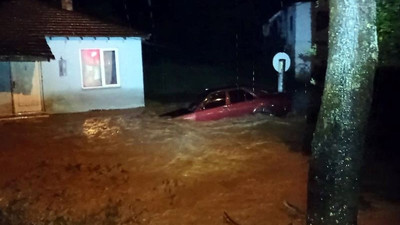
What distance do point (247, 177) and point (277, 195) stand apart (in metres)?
1.37

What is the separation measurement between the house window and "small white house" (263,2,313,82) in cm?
1215

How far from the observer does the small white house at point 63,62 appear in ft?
63.7

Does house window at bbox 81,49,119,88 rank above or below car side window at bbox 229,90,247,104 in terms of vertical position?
above

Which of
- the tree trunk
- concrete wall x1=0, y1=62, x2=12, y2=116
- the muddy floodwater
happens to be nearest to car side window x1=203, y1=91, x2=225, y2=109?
the muddy floodwater

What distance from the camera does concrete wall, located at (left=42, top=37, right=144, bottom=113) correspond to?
19891 mm

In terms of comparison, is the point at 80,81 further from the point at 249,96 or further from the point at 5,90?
the point at 249,96

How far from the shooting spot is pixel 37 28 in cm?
1981

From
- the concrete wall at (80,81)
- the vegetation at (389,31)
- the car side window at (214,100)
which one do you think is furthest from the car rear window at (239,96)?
the vegetation at (389,31)

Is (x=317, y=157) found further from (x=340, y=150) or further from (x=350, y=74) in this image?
(x=350, y=74)

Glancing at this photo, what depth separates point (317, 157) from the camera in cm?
575

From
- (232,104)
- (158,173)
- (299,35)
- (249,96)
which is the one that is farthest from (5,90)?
(299,35)

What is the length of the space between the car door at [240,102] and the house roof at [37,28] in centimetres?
559

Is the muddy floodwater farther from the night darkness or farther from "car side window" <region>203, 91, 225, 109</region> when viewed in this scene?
"car side window" <region>203, 91, 225, 109</region>

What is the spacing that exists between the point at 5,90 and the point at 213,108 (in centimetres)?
777
